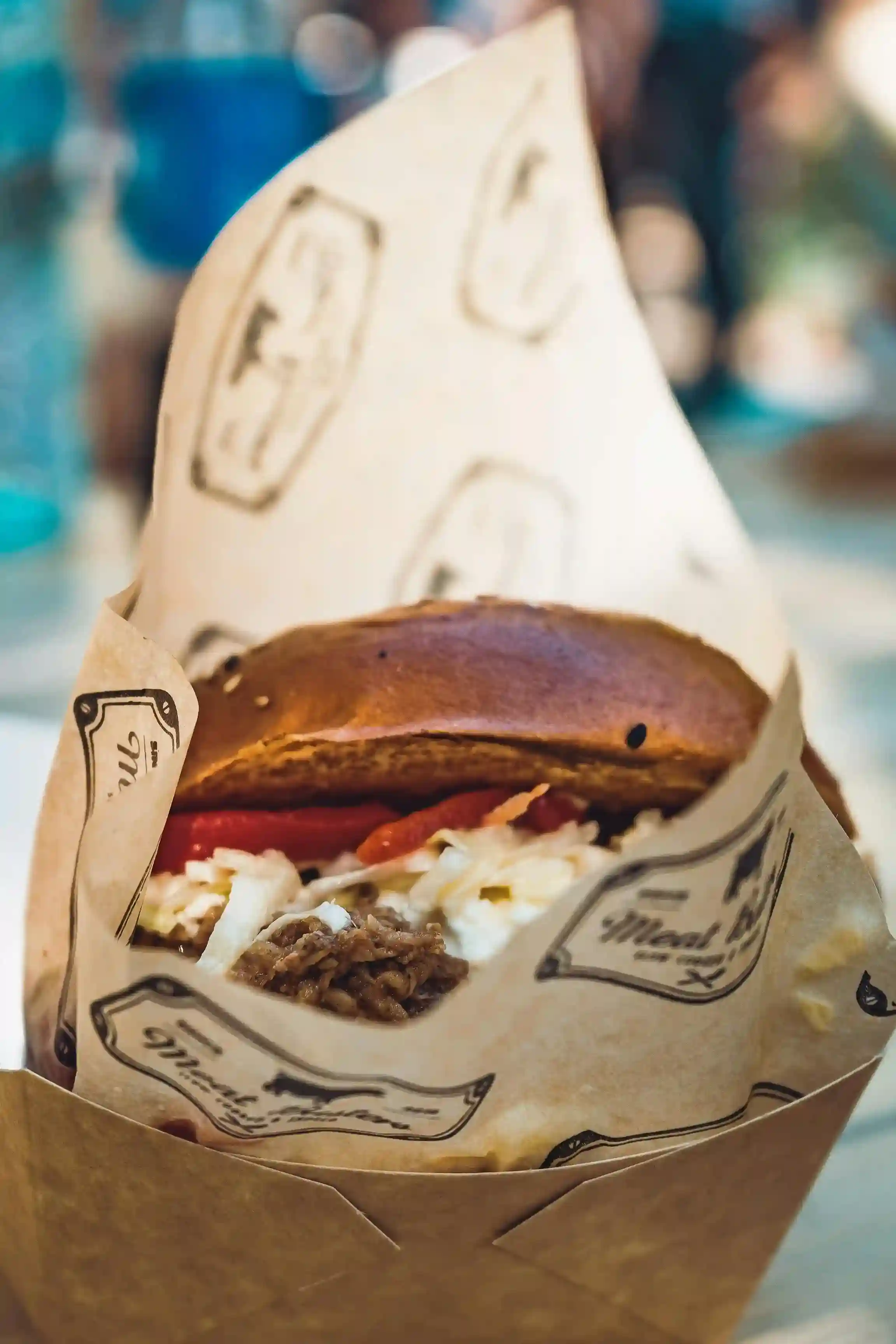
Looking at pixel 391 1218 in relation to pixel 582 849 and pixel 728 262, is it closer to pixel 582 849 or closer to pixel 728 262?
pixel 582 849

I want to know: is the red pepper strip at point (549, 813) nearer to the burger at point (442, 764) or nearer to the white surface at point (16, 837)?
the burger at point (442, 764)

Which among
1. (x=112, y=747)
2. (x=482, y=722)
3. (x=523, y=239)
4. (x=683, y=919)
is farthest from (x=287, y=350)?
(x=683, y=919)

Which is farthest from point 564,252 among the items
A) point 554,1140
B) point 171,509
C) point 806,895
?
point 554,1140

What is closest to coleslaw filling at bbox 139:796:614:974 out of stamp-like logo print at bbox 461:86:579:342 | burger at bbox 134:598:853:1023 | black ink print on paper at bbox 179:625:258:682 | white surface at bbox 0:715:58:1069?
burger at bbox 134:598:853:1023

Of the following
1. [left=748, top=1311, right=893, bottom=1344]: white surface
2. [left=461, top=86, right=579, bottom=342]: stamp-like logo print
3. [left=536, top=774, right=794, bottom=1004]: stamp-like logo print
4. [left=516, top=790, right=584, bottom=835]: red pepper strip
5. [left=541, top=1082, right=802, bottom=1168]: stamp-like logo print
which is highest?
[left=461, top=86, right=579, bottom=342]: stamp-like logo print

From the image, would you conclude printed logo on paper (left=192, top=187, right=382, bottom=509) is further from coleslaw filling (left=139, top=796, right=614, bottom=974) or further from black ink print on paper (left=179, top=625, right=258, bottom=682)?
coleslaw filling (left=139, top=796, right=614, bottom=974)

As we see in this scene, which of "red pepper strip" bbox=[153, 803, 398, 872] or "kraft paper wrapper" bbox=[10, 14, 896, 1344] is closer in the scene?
"kraft paper wrapper" bbox=[10, 14, 896, 1344]

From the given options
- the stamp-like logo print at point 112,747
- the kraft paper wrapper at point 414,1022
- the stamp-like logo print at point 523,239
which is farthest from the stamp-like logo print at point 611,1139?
the stamp-like logo print at point 523,239
